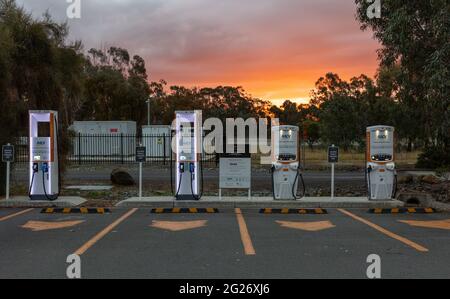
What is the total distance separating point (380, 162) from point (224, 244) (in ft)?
19.4

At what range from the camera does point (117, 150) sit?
36406 mm

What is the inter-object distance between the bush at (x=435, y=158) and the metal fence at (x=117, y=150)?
38.8 feet

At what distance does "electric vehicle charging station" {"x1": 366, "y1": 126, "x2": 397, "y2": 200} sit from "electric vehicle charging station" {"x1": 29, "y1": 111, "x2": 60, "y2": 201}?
773 centimetres

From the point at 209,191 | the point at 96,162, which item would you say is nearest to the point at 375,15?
the point at 209,191

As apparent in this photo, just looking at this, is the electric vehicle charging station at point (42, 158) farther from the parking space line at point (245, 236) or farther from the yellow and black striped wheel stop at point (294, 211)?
the yellow and black striped wheel stop at point (294, 211)

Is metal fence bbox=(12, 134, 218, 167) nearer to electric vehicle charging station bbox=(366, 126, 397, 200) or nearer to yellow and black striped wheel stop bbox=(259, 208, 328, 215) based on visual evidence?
electric vehicle charging station bbox=(366, 126, 397, 200)

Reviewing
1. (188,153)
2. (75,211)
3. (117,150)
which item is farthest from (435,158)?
(117,150)

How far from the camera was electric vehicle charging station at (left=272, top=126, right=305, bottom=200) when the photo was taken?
40.8 feet

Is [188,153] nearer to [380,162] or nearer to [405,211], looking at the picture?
A: [380,162]

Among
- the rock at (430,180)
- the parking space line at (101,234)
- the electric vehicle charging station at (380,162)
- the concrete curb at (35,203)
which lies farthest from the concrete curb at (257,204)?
the rock at (430,180)

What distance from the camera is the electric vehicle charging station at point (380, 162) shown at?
1245 centimetres

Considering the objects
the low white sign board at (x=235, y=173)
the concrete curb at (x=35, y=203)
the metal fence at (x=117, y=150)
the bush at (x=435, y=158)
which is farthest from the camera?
the metal fence at (x=117, y=150)

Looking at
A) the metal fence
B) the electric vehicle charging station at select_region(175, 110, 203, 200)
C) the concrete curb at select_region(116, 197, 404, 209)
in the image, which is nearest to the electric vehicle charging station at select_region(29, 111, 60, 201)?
the concrete curb at select_region(116, 197, 404, 209)

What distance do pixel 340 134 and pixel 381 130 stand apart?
72.9ft
